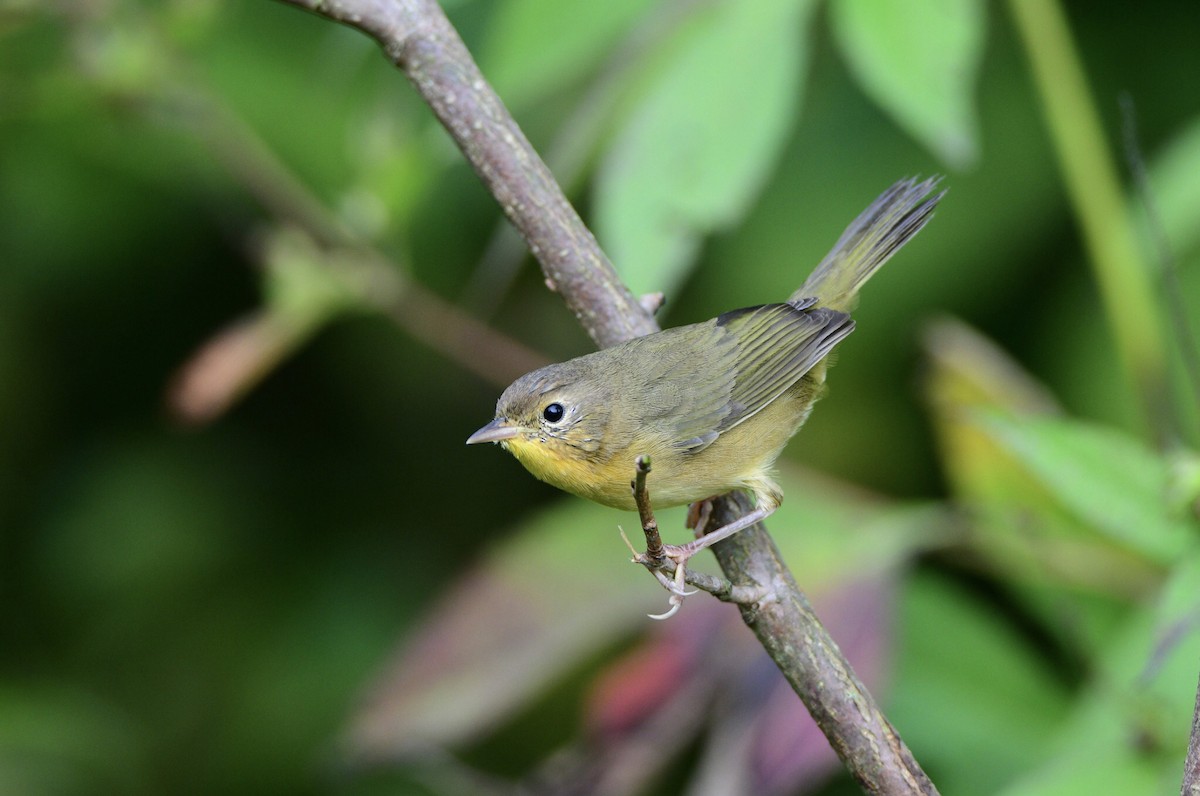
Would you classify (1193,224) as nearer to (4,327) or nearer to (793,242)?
(793,242)

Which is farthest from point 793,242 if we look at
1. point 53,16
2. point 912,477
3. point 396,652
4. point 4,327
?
point 4,327

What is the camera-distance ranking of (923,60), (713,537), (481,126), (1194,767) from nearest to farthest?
(1194,767) < (481,126) < (713,537) < (923,60)

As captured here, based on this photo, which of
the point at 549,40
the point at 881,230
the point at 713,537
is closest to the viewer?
the point at 713,537

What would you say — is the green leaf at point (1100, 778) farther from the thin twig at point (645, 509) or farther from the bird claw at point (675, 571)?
the thin twig at point (645, 509)

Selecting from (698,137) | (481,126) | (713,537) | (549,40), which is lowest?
(713,537)

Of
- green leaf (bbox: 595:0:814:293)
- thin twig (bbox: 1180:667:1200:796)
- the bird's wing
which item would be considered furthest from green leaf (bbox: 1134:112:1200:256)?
thin twig (bbox: 1180:667:1200:796)

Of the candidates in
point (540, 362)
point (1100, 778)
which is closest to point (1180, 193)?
point (1100, 778)

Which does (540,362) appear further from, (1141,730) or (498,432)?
(1141,730)

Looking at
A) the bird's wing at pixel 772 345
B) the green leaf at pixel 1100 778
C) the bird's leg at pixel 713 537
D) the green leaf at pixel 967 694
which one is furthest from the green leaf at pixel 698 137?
the green leaf at pixel 967 694
